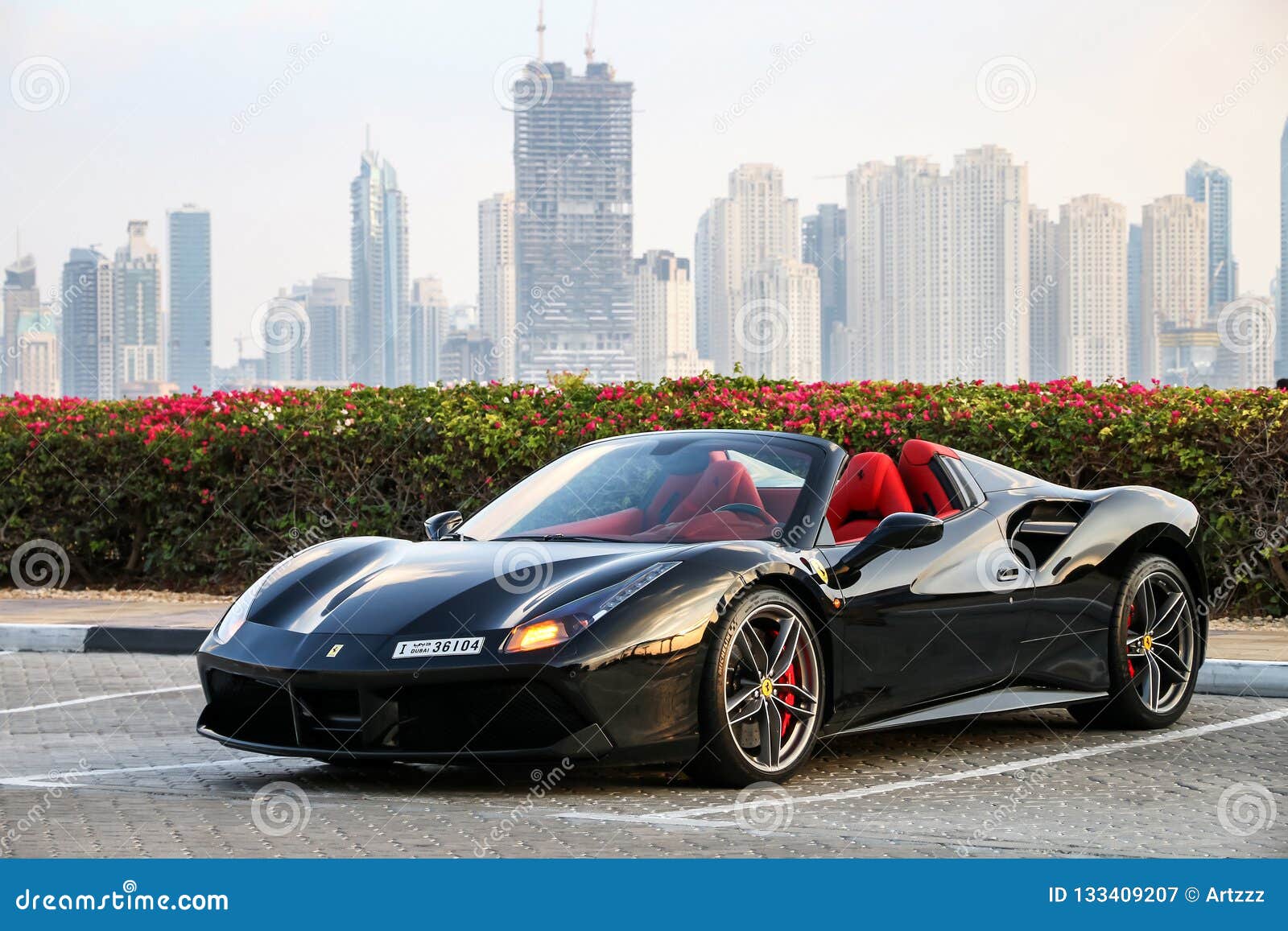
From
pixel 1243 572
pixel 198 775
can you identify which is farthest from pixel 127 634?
pixel 1243 572

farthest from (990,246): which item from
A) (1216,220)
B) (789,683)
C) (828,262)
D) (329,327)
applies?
(789,683)

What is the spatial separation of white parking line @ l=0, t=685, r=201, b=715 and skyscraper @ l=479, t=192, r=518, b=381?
11010cm

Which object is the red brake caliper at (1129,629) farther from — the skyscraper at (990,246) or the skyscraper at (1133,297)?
the skyscraper at (1133,297)

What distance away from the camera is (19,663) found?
10.1m

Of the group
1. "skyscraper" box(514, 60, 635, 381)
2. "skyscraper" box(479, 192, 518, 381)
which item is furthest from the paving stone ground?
"skyscraper" box(514, 60, 635, 381)

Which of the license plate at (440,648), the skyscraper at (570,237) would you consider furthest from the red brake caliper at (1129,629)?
the skyscraper at (570,237)

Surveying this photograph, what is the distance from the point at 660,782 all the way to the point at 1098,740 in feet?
7.30

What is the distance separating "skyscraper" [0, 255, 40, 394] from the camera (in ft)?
49.4

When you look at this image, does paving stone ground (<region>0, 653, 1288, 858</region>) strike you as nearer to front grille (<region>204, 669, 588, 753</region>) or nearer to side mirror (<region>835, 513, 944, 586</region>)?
front grille (<region>204, 669, 588, 753</region>)

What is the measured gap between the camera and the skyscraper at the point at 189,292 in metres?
90.4

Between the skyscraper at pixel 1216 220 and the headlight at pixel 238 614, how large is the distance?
338 ft

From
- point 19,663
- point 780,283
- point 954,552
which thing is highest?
point 780,283

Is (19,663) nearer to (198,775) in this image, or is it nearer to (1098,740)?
(198,775)

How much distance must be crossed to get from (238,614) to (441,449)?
659 centimetres
